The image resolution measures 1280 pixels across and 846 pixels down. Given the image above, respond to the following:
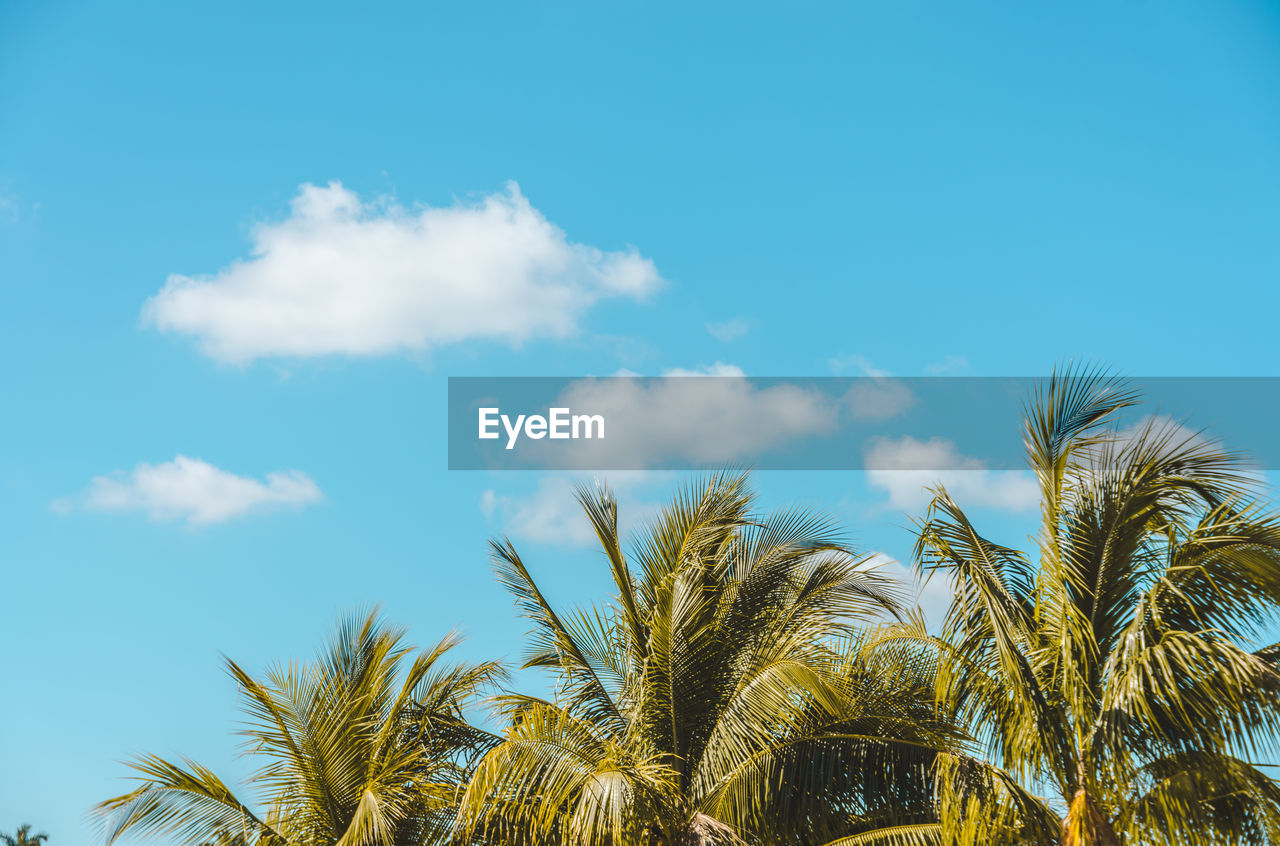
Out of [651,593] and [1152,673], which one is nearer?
[1152,673]

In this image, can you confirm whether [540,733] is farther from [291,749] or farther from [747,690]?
[291,749]

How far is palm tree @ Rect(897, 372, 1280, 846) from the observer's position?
987 centimetres

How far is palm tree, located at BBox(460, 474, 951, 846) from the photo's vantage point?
39.3 feet

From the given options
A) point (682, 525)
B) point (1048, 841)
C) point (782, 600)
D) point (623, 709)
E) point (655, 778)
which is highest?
point (682, 525)

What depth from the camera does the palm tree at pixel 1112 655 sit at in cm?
987

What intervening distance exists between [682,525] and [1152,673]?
233 inches

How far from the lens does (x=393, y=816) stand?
13.4 meters

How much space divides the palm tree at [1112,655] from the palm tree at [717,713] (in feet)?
4.10

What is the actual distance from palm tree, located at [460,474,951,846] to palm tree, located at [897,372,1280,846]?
1.25m

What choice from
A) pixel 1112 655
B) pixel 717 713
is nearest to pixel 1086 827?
pixel 1112 655

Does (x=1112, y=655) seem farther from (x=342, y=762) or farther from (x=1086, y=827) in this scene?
(x=342, y=762)

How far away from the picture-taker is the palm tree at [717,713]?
1198 centimetres

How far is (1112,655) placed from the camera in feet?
33.1

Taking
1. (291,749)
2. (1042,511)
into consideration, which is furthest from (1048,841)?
(291,749)
